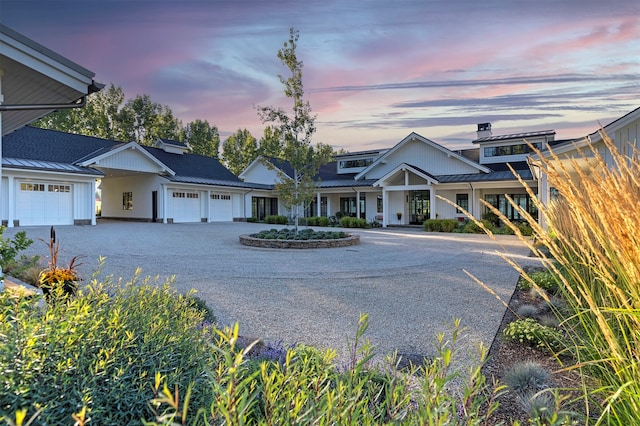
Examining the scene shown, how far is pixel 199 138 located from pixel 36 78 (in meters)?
39.3

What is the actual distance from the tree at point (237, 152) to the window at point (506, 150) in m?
27.9

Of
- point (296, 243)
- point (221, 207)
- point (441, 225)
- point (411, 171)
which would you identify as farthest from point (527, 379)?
point (221, 207)

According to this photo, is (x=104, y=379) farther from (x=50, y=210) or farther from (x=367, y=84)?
(x=50, y=210)

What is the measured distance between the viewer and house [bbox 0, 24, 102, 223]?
4.48 metres

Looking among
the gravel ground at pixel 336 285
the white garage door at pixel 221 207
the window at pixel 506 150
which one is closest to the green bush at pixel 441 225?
the gravel ground at pixel 336 285

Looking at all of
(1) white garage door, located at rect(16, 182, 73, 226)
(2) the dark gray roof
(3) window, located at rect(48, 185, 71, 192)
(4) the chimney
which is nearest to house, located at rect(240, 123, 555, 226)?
(4) the chimney

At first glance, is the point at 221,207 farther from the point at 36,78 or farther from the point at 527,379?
the point at 527,379

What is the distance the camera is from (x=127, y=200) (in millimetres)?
26047

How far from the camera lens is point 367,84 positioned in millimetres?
13102

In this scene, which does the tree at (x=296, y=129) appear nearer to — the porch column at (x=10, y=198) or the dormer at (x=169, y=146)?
the porch column at (x=10, y=198)

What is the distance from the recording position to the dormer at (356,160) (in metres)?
28.3

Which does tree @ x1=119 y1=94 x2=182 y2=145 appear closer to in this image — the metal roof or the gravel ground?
the metal roof

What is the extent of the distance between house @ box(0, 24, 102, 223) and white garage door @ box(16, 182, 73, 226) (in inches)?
559

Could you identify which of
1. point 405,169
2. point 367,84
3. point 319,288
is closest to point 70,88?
point 319,288
